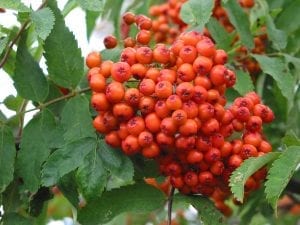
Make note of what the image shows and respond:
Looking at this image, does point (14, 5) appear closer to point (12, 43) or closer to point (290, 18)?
point (12, 43)

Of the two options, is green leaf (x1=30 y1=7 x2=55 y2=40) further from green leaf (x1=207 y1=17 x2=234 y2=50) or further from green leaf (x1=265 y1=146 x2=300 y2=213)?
green leaf (x1=207 y1=17 x2=234 y2=50)

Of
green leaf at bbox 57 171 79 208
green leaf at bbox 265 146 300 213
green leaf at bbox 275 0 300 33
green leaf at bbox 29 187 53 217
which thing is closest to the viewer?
green leaf at bbox 265 146 300 213

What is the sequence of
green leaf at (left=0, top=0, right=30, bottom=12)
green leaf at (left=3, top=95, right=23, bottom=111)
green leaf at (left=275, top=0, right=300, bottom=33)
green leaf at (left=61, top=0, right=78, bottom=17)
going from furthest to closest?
green leaf at (left=275, top=0, right=300, bottom=33)
green leaf at (left=3, top=95, right=23, bottom=111)
green leaf at (left=61, top=0, right=78, bottom=17)
green leaf at (left=0, top=0, right=30, bottom=12)

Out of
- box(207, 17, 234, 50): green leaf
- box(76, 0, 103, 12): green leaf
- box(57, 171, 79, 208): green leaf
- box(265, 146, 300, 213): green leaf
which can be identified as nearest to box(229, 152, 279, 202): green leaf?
box(265, 146, 300, 213): green leaf

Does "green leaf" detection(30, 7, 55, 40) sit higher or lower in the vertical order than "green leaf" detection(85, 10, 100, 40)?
higher

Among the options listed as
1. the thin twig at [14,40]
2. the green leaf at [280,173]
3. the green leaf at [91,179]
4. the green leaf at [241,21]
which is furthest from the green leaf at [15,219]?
the green leaf at [241,21]

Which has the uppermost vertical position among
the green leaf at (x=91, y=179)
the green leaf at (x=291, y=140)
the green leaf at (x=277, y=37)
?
the green leaf at (x=91, y=179)

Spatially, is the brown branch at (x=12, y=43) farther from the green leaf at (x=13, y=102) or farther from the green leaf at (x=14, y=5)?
the green leaf at (x=13, y=102)
